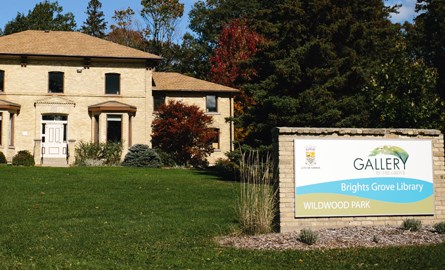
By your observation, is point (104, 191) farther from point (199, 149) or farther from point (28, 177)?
point (199, 149)

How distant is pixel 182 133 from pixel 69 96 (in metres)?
7.46

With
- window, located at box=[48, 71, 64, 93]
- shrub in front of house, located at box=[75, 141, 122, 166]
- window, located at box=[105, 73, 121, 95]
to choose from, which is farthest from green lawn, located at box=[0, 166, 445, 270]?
window, located at box=[105, 73, 121, 95]

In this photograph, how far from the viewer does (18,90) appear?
106ft

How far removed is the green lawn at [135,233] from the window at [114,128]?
1302cm

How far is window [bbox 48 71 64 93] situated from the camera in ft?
108

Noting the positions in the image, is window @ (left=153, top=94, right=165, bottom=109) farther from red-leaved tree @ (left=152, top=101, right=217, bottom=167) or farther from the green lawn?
the green lawn

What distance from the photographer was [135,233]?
10.3 meters

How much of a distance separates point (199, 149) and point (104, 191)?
15801mm

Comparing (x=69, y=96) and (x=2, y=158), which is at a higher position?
(x=69, y=96)

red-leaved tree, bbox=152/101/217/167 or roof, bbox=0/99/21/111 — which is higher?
roof, bbox=0/99/21/111

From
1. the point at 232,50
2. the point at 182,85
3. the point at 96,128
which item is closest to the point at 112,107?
the point at 96,128

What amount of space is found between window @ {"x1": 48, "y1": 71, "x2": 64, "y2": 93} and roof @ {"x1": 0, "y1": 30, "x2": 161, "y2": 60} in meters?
1.40

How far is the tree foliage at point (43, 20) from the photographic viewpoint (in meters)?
56.6

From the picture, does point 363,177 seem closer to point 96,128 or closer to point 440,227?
point 440,227
